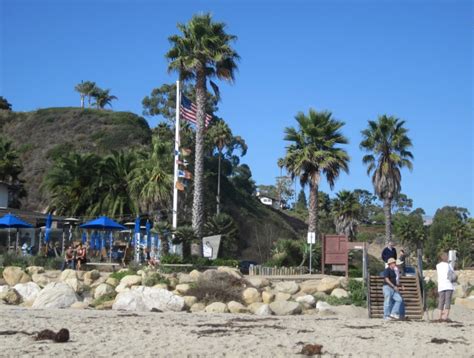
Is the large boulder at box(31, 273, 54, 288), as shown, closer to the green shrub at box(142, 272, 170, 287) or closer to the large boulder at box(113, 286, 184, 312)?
the green shrub at box(142, 272, 170, 287)

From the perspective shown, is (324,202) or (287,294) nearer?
(287,294)

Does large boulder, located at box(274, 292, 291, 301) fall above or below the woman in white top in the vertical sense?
below

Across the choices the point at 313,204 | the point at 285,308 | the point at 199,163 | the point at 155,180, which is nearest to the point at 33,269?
the point at 285,308

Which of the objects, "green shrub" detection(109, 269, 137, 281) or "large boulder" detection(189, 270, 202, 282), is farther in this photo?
"green shrub" detection(109, 269, 137, 281)

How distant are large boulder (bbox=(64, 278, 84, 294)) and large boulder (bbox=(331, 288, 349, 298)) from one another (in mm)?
8642

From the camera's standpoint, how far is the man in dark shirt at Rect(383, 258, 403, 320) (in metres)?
16.0

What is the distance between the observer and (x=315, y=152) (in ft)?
123

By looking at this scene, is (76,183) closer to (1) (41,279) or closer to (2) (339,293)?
(1) (41,279)

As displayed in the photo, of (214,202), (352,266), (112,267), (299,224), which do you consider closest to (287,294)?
(112,267)

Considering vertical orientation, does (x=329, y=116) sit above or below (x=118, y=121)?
below

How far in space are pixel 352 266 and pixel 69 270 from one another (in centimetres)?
1758

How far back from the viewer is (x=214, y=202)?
6744cm

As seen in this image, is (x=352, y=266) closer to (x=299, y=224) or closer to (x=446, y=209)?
(x=299, y=224)

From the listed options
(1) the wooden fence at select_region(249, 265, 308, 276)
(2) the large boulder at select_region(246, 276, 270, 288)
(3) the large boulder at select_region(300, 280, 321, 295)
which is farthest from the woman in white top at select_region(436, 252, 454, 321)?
(1) the wooden fence at select_region(249, 265, 308, 276)
